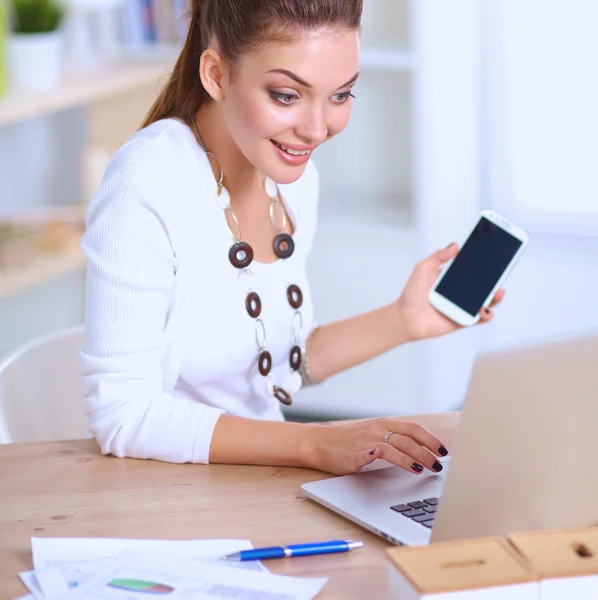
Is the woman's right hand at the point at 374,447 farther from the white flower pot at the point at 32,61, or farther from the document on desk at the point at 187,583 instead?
the white flower pot at the point at 32,61

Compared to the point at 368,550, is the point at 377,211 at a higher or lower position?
lower

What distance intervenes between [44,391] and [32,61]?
1390mm

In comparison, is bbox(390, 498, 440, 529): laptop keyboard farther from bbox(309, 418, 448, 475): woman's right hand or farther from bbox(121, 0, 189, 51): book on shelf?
bbox(121, 0, 189, 51): book on shelf

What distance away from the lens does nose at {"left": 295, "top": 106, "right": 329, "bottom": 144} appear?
1.47m

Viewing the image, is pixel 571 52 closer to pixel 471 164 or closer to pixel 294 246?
pixel 471 164

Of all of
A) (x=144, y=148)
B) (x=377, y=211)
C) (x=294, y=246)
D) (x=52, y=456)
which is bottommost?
(x=377, y=211)

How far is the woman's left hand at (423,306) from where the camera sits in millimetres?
1688

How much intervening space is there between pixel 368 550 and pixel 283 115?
0.62m

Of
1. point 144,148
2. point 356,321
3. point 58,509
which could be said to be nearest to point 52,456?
point 58,509

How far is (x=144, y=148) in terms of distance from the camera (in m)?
1.56

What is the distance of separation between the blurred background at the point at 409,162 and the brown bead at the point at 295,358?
1.42 metres

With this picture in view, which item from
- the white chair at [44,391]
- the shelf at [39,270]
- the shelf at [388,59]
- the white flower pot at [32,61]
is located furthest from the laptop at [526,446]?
the shelf at [388,59]

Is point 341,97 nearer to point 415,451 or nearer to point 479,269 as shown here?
point 479,269

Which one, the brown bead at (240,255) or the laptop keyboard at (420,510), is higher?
the brown bead at (240,255)
